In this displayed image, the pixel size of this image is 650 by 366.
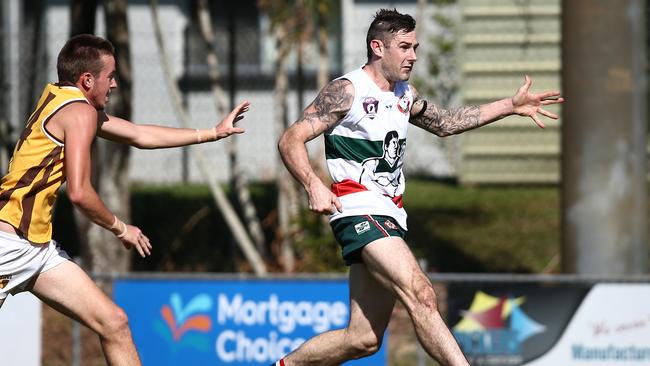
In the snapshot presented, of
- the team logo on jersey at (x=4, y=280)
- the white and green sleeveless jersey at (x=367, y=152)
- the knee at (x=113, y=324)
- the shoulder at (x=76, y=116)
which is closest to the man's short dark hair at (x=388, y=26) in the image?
the white and green sleeveless jersey at (x=367, y=152)

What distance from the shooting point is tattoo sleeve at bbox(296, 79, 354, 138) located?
260 inches

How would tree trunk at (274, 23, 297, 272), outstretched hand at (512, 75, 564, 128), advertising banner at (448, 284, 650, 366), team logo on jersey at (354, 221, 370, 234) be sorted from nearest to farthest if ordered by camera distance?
team logo on jersey at (354, 221, 370, 234) < outstretched hand at (512, 75, 564, 128) < advertising banner at (448, 284, 650, 366) < tree trunk at (274, 23, 297, 272)

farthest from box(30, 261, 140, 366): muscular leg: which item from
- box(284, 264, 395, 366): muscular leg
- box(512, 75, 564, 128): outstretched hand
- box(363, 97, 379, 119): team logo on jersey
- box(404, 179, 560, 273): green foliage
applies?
box(404, 179, 560, 273): green foliage

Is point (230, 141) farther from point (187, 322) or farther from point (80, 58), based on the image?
point (80, 58)

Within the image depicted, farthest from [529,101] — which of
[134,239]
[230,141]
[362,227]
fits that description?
[230,141]

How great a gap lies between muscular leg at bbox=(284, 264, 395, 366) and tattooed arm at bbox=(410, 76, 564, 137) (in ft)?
3.22

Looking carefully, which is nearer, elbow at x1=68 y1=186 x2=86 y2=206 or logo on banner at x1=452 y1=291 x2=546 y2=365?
elbow at x1=68 y1=186 x2=86 y2=206

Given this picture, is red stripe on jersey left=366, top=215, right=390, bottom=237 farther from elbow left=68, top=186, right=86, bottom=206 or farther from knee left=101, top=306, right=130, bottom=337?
elbow left=68, top=186, right=86, bottom=206

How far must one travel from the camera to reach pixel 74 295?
629 centimetres

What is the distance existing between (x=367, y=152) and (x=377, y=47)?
0.58 meters

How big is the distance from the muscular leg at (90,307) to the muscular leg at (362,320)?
1.15m

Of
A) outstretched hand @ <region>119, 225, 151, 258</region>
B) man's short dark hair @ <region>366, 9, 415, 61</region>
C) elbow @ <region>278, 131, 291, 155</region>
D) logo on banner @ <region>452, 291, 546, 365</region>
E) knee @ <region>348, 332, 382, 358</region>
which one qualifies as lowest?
logo on banner @ <region>452, 291, 546, 365</region>

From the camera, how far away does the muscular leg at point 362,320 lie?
22.2ft

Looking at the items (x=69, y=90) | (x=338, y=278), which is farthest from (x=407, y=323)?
(x=69, y=90)
